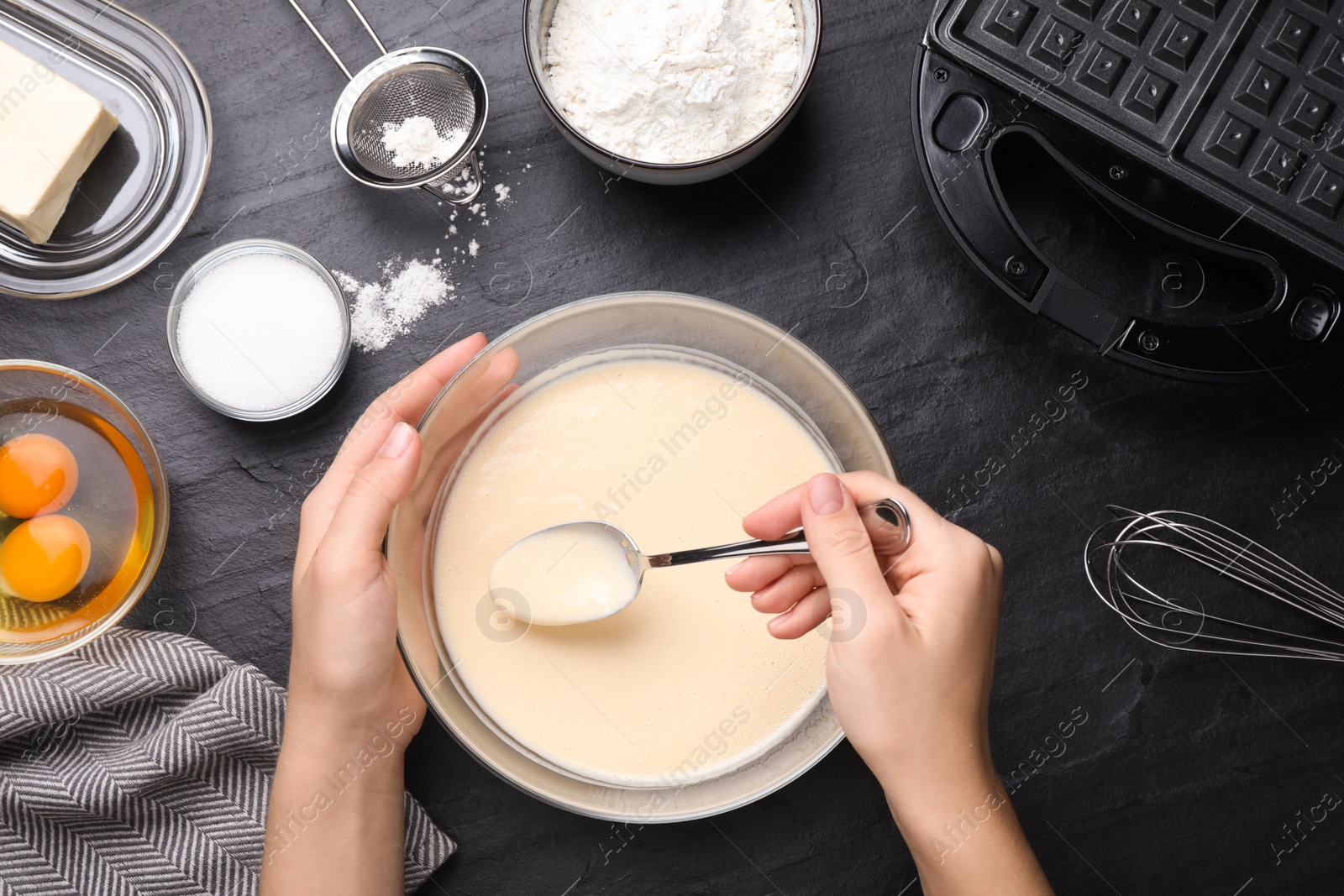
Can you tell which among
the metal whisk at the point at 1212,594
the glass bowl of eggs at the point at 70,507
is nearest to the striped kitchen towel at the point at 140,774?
the glass bowl of eggs at the point at 70,507

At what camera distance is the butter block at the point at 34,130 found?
113cm

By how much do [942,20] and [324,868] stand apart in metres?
1.23

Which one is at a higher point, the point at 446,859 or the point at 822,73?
the point at 822,73

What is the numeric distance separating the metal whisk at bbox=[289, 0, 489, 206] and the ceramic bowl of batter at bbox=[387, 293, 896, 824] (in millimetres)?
276

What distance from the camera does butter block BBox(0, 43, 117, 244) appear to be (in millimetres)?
1132

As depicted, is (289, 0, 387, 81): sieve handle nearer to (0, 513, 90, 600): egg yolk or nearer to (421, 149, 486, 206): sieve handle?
(421, 149, 486, 206): sieve handle

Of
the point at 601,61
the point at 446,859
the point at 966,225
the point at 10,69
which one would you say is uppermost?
the point at 10,69

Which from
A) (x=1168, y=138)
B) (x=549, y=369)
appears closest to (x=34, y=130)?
(x=549, y=369)

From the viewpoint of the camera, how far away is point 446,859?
1.12 meters

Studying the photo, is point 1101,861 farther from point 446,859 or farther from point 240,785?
point 240,785

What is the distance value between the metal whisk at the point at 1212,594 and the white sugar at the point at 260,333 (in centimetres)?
103

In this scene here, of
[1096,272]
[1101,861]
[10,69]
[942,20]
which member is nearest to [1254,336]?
[1096,272]

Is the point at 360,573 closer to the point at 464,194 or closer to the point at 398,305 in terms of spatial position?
the point at 398,305

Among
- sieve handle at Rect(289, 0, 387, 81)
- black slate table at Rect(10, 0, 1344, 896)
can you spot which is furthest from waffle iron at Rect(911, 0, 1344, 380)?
sieve handle at Rect(289, 0, 387, 81)
